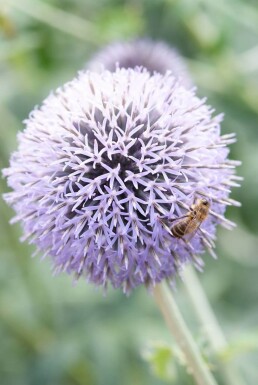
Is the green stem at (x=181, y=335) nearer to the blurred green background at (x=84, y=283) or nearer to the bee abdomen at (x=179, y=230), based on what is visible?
the bee abdomen at (x=179, y=230)

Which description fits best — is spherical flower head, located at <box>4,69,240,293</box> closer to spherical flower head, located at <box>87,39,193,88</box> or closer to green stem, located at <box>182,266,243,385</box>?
green stem, located at <box>182,266,243,385</box>

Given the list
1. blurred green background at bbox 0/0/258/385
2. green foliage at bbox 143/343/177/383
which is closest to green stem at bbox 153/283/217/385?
green foliage at bbox 143/343/177/383

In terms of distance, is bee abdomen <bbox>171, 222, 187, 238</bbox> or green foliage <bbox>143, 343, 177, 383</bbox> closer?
bee abdomen <bbox>171, 222, 187, 238</bbox>

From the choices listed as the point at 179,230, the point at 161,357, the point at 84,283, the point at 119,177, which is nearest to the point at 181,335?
the point at 161,357

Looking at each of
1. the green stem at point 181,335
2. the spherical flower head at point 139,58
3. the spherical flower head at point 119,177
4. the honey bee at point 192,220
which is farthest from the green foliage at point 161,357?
the spherical flower head at point 139,58

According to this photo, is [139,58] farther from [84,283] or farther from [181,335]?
[181,335]

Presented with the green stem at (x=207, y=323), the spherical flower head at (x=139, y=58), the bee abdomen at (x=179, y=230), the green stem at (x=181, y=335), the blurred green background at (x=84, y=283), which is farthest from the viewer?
the spherical flower head at (x=139, y=58)
